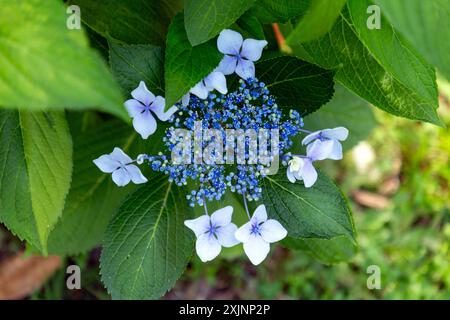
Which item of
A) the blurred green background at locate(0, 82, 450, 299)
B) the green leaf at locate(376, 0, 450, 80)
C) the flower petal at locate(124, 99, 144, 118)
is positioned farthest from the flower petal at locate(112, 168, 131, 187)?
the blurred green background at locate(0, 82, 450, 299)

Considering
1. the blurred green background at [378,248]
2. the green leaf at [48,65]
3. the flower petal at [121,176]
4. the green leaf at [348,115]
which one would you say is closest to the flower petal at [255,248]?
the flower petal at [121,176]

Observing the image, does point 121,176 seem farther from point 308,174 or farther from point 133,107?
point 308,174

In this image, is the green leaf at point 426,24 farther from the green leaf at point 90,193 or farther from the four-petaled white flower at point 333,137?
the green leaf at point 90,193

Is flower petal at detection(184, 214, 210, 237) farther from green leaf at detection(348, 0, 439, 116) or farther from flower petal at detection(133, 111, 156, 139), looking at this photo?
green leaf at detection(348, 0, 439, 116)

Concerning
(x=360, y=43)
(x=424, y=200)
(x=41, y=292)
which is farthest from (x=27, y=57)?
(x=424, y=200)

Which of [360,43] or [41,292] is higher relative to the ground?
[360,43]
